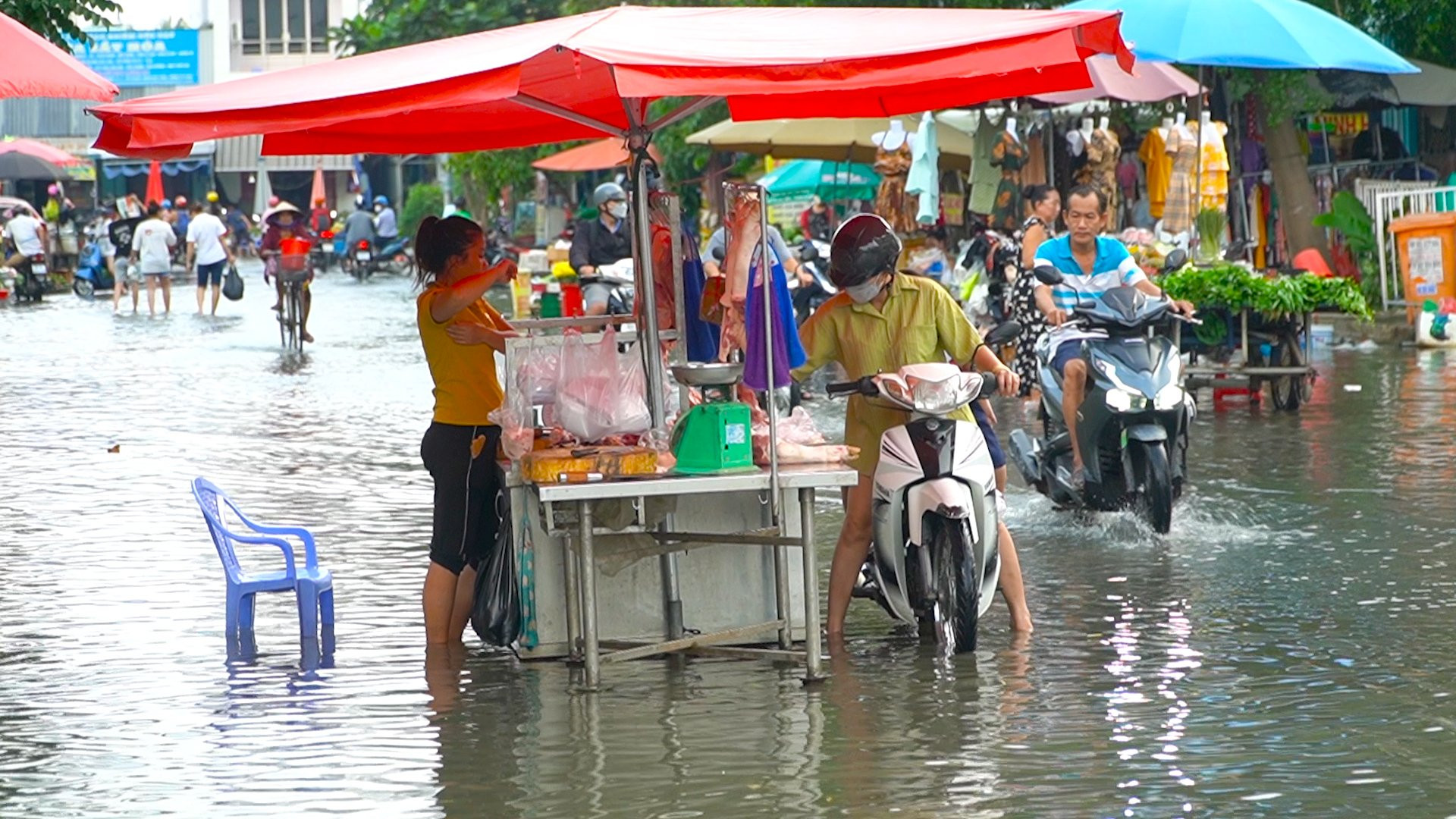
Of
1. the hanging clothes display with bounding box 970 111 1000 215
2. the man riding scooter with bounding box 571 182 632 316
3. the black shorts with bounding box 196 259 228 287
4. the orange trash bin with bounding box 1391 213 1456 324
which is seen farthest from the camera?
the black shorts with bounding box 196 259 228 287

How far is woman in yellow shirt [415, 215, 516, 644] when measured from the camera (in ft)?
24.1

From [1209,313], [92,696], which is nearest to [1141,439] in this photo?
[92,696]

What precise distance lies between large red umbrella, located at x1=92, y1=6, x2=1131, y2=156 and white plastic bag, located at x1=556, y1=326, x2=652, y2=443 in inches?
31.1

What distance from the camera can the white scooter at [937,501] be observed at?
7043mm

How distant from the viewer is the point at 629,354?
7.12m

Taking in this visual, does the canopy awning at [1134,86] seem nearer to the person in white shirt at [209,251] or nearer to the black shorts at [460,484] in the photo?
the black shorts at [460,484]

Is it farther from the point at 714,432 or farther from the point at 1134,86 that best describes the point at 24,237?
the point at 714,432

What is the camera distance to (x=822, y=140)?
22344mm

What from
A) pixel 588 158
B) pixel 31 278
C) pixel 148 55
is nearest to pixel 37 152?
pixel 31 278

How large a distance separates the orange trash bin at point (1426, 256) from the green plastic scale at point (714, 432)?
14.5 meters

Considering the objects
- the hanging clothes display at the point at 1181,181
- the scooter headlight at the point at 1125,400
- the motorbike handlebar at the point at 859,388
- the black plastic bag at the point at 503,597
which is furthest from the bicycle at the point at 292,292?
the motorbike handlebar at the point at 859,388

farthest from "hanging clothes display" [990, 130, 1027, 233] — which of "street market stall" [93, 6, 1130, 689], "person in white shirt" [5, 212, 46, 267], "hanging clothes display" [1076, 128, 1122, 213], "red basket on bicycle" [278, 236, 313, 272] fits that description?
"person in white shirt" [5, 212, 46, 267]

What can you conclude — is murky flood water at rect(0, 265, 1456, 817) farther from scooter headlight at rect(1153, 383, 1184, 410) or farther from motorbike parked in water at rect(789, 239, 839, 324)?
motorbike parked in water at rect(789, 239, 839, 324)

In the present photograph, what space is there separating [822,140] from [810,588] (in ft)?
52.5
